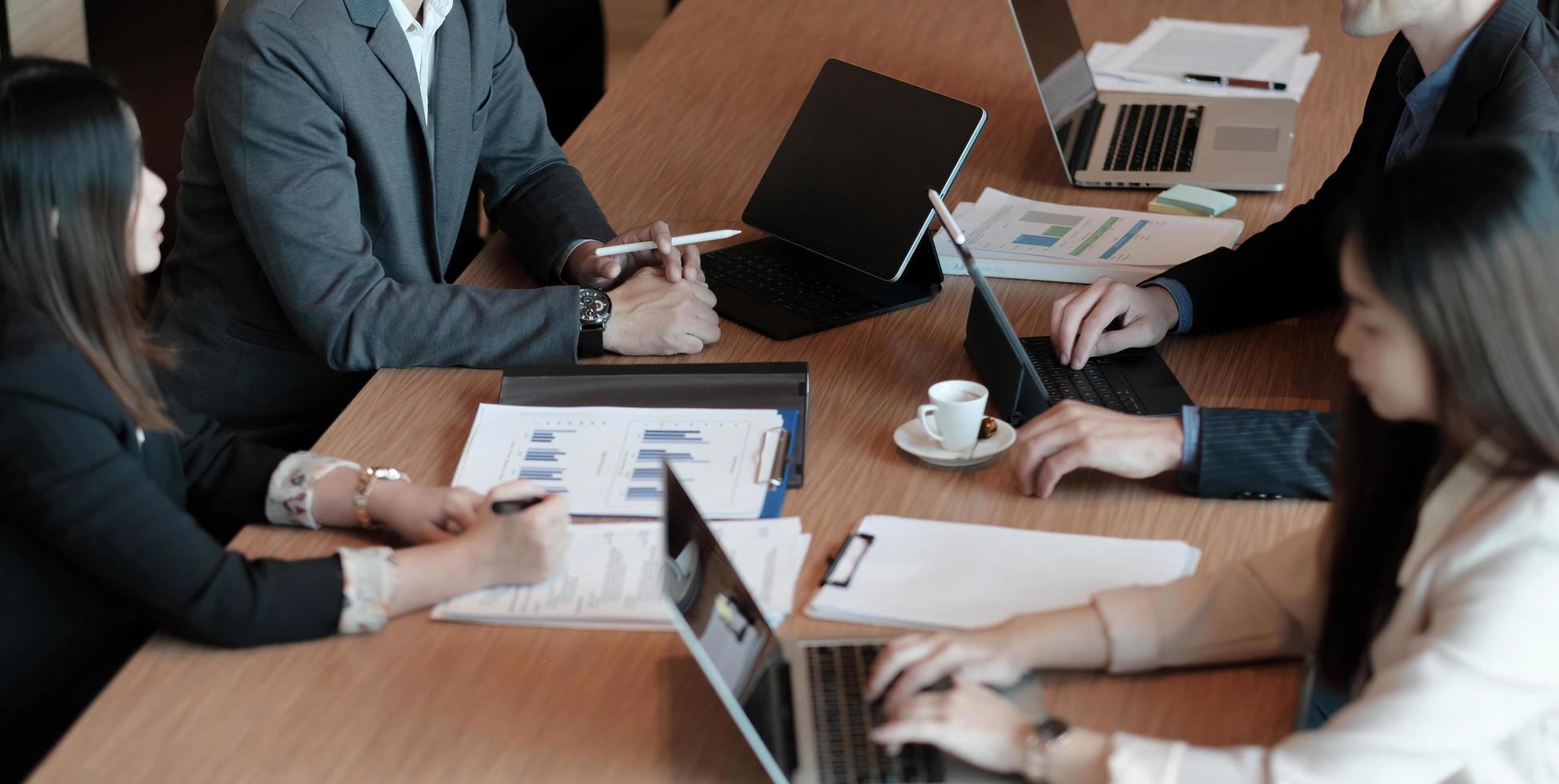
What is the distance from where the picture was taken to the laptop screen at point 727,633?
2.90ft

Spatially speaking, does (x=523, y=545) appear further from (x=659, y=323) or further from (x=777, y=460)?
(x=659, y=323)

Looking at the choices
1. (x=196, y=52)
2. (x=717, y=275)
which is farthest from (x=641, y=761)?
(x=196, y=52)

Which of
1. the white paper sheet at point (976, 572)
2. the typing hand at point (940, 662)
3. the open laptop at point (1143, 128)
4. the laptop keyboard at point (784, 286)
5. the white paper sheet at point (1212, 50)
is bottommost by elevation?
the white paper sheet at point (1212, 50)

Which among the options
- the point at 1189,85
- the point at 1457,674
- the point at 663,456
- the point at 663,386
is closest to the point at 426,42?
the point at 663,386

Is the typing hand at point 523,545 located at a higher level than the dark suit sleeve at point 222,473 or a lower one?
higher

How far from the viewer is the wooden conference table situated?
38.7 inches

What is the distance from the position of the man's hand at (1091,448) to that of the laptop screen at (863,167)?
40cm

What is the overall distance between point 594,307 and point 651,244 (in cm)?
19

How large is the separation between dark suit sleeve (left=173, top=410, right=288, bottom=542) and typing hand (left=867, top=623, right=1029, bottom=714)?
64 cm

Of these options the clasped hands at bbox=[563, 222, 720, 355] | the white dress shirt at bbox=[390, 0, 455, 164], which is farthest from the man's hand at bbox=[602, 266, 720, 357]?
the white dress shirt at bbox=[390, 0, 455, 164]

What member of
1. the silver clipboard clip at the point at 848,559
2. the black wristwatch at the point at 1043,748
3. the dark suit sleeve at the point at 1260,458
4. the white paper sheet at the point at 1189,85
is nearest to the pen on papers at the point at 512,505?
the silver clipboard clip at the point at 848,559

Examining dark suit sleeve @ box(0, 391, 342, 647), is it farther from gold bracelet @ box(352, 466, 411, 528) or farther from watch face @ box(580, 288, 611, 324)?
watch face @ box(580, 288, 611, 324)

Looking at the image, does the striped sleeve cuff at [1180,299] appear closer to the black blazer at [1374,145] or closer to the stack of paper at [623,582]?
the black blazer at [1374,145]

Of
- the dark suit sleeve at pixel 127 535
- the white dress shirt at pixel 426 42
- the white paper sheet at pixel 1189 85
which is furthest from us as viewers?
the white paper sheet at pixel 1189 85
